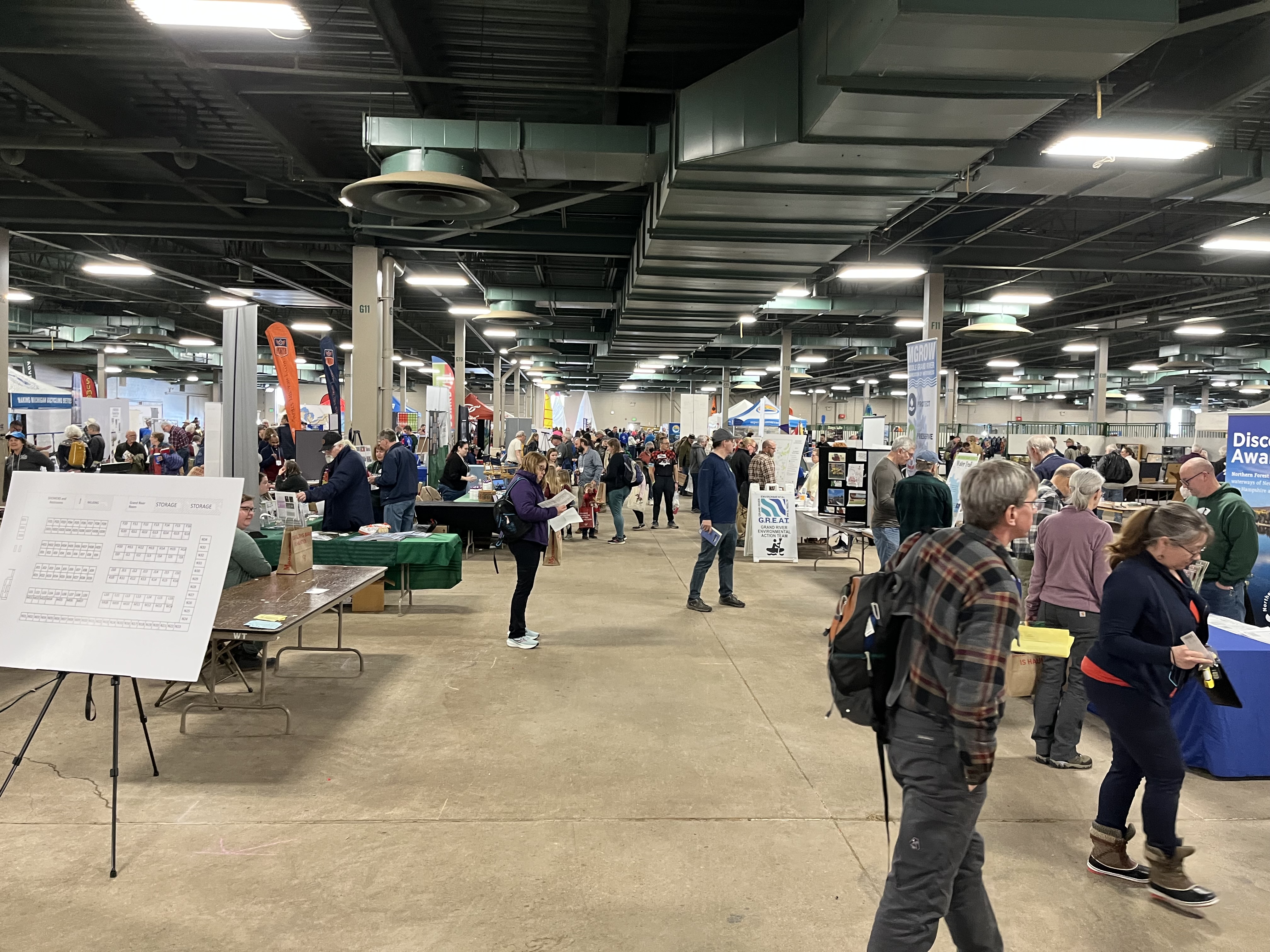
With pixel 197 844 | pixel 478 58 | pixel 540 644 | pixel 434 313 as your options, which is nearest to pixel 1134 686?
pixel 197 844

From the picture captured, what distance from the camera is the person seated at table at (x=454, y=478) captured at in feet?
37.1

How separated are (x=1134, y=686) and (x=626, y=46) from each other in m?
5.60

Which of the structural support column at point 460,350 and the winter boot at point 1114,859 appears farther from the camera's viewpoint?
the structural support column at point 460,350

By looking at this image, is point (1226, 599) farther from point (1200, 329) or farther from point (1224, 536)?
point (1200, 329)

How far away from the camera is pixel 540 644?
626 centimetres

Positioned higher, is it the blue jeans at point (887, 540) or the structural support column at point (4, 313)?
the structural support column at point (4, 313)

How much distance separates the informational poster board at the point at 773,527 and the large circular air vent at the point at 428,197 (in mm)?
4993

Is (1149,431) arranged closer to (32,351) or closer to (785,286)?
(785,286)

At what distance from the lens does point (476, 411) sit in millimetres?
20828

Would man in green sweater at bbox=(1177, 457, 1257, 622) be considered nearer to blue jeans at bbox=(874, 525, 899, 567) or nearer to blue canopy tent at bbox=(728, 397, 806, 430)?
blue jeans at bbox=(874, 525, 899, 567)

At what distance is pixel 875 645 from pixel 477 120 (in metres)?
6.59

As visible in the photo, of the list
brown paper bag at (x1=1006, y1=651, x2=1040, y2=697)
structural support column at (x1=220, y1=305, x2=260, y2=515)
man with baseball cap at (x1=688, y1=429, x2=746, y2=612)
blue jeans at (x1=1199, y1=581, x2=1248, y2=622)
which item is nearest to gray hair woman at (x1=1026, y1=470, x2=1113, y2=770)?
brown paper bag at (x1=1006, y1=651, x2=1040, y2=697)

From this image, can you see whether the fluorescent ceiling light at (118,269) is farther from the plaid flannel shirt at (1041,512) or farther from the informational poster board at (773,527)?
the plaid flannel shirt at (1041,512)

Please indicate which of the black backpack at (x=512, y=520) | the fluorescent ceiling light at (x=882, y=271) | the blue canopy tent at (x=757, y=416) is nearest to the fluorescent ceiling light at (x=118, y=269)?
the blue canopy tent at (x=757, y=416)
